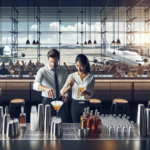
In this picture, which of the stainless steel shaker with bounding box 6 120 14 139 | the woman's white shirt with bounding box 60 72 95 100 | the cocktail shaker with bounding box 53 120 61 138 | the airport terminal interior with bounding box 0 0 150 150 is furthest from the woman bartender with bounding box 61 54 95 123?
the airport terminal interior with bounding box 0 0 150 150

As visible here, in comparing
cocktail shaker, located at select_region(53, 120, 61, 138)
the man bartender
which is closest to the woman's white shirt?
the man bartender

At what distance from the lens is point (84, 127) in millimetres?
1637

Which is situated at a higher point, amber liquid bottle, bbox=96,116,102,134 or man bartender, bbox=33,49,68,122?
man bartender, bbox=33,49,68,122

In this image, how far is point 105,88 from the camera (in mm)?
5523

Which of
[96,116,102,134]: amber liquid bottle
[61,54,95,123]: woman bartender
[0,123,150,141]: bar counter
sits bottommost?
[0,123,150,141]: bar counter

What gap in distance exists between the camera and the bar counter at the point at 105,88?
212 inches

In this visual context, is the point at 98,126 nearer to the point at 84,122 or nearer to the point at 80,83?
the point at 84,122

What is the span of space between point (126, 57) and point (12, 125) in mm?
15749

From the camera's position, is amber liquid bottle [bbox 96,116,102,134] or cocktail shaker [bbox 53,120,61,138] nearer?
cocktail shaker [bbox 53,120,61,138]

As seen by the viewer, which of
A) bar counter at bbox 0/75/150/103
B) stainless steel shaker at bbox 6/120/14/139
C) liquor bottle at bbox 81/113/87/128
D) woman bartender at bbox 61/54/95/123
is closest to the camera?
stainless steel shaker at bbox 6/120/14/139

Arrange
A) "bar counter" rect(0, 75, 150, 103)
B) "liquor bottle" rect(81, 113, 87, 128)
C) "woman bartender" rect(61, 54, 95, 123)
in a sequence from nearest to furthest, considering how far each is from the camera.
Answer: "liquor bottle" rect(81, 113, 87, 128) → "woman bartender" rect(61, 54, 95, 123) → "bar counter" rect(0, 75, 150, 103)

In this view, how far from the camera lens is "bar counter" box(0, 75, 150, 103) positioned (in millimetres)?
5391

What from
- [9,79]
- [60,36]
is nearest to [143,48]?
[60,36]

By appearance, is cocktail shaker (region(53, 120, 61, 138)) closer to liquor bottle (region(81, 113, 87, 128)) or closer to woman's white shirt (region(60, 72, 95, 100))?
liquor bottle (region(81, 113, 87, 128))
